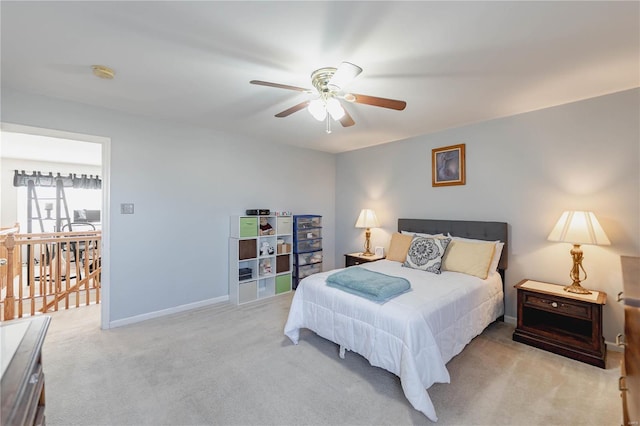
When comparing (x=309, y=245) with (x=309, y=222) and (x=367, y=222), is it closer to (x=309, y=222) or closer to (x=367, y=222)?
(x=309, y=222)

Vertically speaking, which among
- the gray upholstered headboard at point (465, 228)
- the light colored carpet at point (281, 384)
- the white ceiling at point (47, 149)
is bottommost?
the light colored carpet at point (281, 384)

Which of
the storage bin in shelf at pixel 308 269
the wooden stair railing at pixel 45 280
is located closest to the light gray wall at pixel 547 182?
the storage bin in shelf at pixel 308 269

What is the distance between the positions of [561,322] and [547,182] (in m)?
1.42

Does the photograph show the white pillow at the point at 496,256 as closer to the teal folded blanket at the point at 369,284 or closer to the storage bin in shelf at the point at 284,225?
the teal folded blanket at the point at 369,284

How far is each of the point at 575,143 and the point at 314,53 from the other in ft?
8.93

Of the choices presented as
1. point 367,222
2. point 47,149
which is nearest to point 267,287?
point 367,222

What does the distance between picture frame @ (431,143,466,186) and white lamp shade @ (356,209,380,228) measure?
997 mm

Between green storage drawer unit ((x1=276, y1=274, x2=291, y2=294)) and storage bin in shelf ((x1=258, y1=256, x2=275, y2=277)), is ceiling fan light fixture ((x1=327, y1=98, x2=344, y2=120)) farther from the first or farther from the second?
green storage drawer unit ((x1=276, y1=274, x2=291, y2=294))

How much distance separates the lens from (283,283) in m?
4.34

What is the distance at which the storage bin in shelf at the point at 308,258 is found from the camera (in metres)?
4.57

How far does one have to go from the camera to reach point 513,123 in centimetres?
311

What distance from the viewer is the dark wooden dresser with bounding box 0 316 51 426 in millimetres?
727

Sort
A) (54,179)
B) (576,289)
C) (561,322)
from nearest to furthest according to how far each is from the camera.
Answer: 1. (576,289)
2. (561,322)
3. (54,179)

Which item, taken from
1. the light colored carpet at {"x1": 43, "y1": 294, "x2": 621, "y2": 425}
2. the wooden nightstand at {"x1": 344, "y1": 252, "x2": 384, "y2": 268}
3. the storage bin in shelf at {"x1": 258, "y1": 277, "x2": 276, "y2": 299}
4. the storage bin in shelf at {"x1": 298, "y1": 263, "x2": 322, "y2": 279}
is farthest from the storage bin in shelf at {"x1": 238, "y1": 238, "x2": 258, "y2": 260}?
the wooden nightstand at {"x1": 344, "y1": 252, "x2": 384, "y2": 268}
